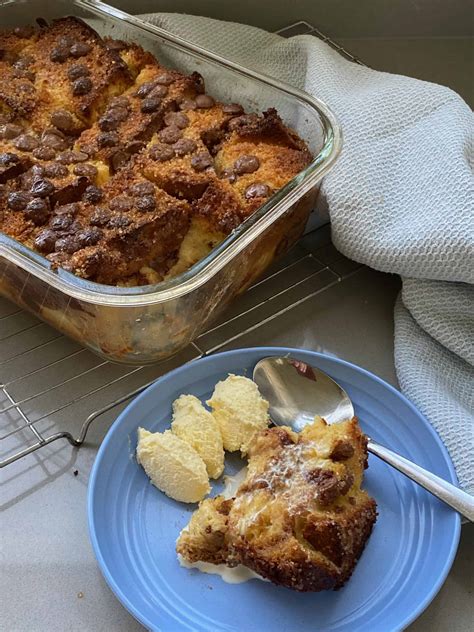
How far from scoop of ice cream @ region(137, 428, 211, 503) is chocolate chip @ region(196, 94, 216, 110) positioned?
59 centimetres

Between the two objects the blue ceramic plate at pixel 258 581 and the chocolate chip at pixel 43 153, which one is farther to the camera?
the chocolate chip at pixel 43 153

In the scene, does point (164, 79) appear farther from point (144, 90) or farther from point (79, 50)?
point (79, 50)

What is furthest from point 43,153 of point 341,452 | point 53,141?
point 341,452

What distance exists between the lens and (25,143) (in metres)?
1.32

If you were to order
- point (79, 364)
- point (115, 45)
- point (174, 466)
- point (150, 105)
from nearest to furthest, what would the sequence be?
point (174, 466), point (79, 364), point (150, 105), point (115, 45)

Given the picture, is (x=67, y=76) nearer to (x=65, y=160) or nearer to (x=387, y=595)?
(x=65, y=160)

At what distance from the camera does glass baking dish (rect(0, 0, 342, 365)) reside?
1.08 metres

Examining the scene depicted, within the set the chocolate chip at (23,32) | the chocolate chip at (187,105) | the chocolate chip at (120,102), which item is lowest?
the chocolate chip at (187,105)

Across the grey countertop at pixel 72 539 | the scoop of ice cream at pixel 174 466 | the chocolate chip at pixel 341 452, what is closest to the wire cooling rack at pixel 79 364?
the grey countertop at pixel 72 539

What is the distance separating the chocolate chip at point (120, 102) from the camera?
1.38 metres

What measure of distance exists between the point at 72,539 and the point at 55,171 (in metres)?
0.54

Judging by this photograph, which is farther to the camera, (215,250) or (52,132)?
(52,132)

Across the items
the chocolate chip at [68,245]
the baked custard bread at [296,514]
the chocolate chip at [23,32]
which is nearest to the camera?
the baked custard bread at [296,514]

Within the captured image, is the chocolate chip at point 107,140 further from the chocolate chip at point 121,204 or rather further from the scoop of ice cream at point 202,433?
the scoop of ice cream at point 202,433
